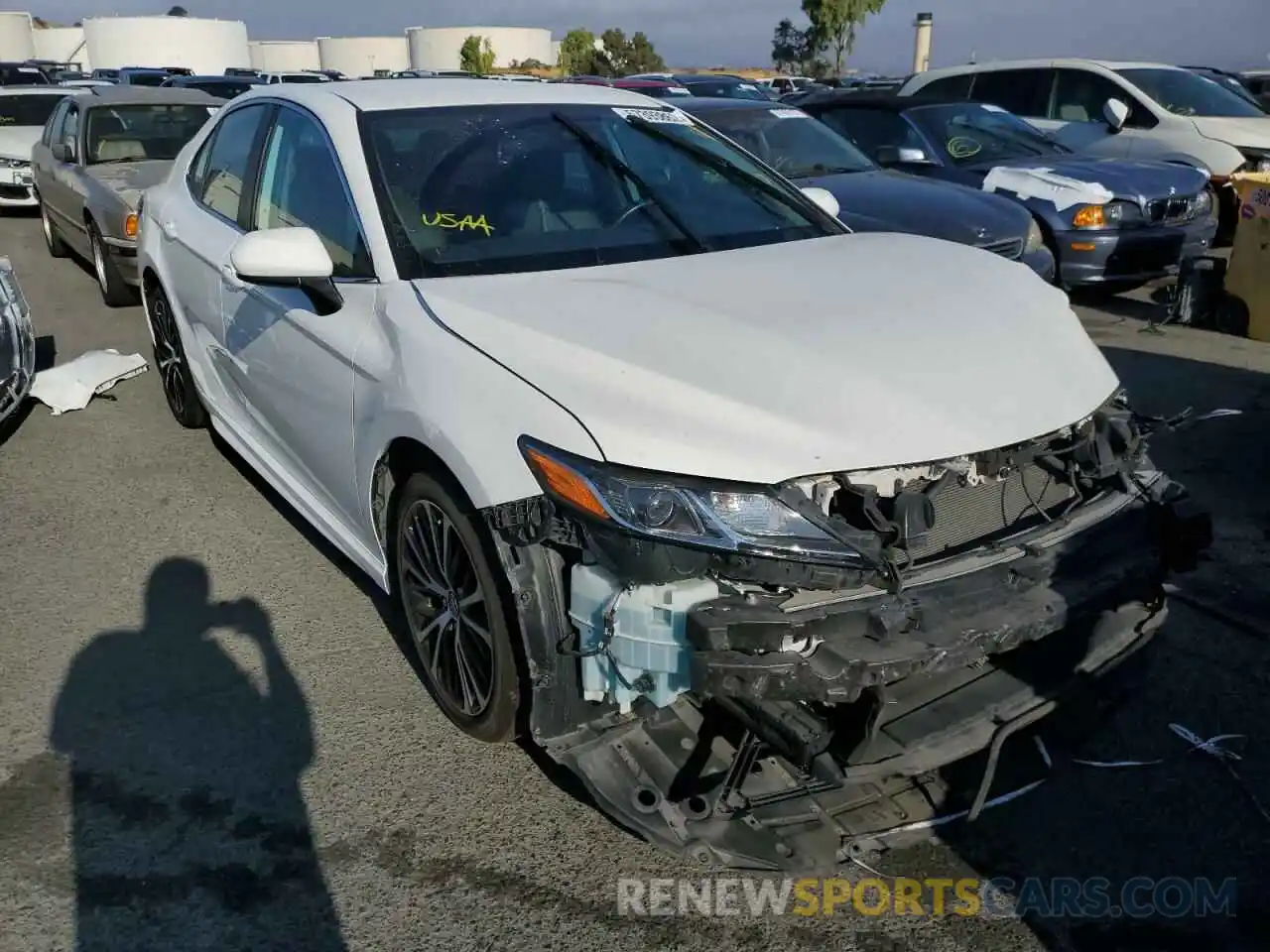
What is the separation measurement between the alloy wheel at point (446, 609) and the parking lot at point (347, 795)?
21 centimetres

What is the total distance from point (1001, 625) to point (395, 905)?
5.21 ft

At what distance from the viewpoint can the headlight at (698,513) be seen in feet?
7.75

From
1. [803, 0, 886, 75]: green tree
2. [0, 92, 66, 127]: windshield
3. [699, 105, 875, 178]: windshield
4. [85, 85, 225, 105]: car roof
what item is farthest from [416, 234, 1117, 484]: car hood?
[803, 0, 886, 75]: green tree

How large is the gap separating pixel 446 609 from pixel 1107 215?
6953mm

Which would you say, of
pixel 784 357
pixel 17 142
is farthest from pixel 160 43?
pixel 784 357

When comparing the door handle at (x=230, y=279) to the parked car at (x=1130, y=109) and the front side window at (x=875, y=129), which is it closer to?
the front side window at (x=875, y=129)

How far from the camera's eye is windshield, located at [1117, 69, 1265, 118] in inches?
422

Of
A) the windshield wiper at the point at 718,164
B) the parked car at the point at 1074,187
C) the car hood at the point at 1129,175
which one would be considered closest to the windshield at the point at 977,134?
the parked car at the point at 1074,187

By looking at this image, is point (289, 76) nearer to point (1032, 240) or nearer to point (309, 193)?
point (1032, 240)

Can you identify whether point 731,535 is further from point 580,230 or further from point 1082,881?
point 580,230

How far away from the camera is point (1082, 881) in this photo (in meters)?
2.66

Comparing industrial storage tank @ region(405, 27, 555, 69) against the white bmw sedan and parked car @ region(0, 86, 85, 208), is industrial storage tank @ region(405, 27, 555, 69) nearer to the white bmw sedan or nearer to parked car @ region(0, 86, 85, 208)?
parked car @ region(0, 86, 85, 208)

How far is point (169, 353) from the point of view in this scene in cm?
559

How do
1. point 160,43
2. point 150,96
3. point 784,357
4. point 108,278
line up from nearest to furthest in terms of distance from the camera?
point 784,357
point 108,278
point 150,96
point 160,43
